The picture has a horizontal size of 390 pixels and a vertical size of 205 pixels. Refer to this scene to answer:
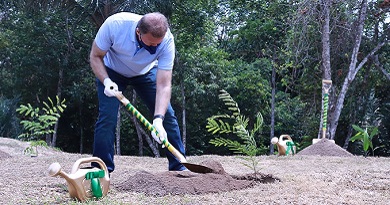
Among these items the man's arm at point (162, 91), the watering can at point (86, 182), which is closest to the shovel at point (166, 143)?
the man's arm at point (162, 91)

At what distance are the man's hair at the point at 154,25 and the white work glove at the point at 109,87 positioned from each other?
423 mm

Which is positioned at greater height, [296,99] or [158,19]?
[158,19]

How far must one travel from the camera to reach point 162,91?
3590 millimetres

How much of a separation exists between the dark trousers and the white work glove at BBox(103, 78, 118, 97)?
74 millimetres

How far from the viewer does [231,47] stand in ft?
47.4

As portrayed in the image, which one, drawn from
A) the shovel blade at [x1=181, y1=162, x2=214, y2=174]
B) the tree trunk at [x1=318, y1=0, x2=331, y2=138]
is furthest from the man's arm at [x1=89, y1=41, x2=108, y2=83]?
the tree trunk at [x1=318, y1=0, x2=331, y2=138]

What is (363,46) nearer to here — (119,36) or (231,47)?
(231,47)

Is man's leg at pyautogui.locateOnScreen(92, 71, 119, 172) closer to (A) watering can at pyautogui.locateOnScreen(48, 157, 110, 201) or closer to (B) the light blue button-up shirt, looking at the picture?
(B) the light blue button-up shirt

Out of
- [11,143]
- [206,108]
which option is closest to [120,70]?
[11,143]

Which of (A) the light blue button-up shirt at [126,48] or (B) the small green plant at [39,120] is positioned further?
(B) the small green plant at [39,120]

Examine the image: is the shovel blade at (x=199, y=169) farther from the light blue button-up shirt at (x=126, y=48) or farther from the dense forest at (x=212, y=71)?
the dense forest at (x=212, y=71)

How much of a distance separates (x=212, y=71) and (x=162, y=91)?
9576 mm

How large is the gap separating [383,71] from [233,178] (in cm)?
889

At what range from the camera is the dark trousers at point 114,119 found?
11.3ft
